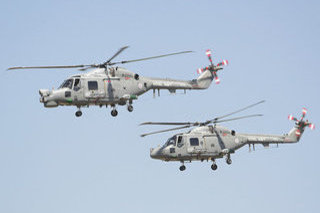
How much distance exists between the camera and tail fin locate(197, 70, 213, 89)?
255 ft

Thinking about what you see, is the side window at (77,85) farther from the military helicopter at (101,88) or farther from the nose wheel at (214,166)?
the nose wheel at (214,166)

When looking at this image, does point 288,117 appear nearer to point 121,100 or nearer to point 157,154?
point 157,154

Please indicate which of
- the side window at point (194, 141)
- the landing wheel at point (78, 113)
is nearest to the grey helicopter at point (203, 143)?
the side window at point (194, 141)

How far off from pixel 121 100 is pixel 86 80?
12.6ft

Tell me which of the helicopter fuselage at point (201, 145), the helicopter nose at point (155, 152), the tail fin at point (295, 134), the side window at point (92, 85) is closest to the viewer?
the side window at point (92, 85)

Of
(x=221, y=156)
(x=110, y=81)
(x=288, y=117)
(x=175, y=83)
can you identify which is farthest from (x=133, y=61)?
(x=288, y=117)

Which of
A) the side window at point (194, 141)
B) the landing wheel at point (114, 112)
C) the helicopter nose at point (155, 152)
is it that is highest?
the landing wheel at point (114, 112)

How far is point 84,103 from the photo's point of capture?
68500 mm

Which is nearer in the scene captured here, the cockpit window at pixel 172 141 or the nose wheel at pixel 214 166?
the cockpit window at pixel 172 141

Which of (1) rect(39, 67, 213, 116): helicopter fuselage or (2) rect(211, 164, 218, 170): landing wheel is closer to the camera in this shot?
(1) rect(39, 67, 213, 116): helicopter fuselage

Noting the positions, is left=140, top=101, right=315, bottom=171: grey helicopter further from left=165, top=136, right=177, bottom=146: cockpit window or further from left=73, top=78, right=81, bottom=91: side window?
left=73, top=78, right=81, bottom=91: side window

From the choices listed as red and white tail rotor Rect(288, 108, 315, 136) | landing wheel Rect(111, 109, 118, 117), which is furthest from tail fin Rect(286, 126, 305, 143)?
landing wheel Rect(111, 109, 118, 117)

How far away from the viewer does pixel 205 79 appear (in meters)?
78.6

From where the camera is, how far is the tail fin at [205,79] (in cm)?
7788
